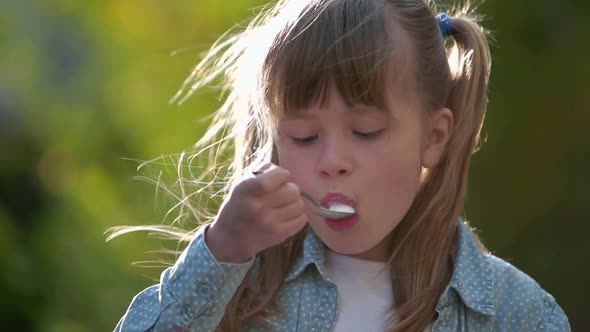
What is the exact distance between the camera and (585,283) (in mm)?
3383

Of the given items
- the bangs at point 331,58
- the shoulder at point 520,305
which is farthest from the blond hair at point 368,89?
the shoulder at point 520,305

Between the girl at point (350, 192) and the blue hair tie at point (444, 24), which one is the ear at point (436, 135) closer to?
the girl at point (350, 192)

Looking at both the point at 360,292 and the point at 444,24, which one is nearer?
the point at 360,292

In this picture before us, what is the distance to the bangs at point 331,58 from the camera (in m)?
1.91

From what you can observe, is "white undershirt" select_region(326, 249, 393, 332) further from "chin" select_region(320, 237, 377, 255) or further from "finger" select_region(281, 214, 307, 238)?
"finger" select_region(281, 214, 307, 238)

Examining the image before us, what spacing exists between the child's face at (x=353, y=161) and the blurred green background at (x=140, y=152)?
1451 millimetres

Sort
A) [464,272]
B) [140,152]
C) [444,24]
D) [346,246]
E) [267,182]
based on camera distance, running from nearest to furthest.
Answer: [267,182] < [346,246] < [464,272] < [444,24] < [140,152]

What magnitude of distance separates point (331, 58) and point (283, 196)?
348 millimetres

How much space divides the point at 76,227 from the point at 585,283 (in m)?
1.69

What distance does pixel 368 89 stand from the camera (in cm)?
192

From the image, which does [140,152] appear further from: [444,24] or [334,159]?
[334,159]

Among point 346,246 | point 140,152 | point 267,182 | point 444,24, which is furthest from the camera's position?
point 140,152

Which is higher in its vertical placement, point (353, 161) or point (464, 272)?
point (353, 161)

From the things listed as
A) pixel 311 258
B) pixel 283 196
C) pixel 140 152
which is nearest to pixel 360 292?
pixel 311 258
